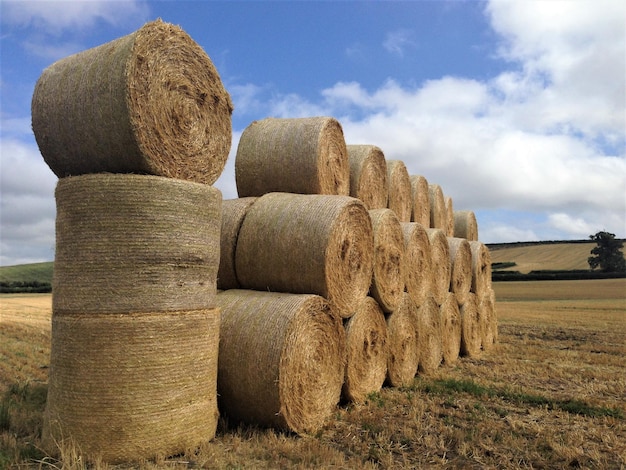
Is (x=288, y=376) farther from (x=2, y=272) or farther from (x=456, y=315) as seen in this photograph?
(x=2, y=272)

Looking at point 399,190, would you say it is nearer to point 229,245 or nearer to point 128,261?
point 229,245

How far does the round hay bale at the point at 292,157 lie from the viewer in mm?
6883

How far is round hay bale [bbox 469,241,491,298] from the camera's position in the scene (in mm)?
11594

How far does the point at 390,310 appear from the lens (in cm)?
758

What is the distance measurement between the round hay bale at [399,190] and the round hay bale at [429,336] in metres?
1.62

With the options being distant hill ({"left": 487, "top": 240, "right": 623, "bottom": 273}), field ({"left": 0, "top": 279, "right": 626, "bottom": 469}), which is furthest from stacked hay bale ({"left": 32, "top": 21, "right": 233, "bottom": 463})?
distant hill ({"left": 487, "top": 240, "right": 623, "bottom": 273})

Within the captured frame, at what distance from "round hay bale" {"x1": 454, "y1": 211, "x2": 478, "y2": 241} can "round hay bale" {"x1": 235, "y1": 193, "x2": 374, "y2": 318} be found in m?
7.85

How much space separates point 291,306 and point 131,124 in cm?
219

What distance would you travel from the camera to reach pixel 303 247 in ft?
18.9

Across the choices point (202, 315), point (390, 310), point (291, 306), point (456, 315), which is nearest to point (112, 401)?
point (202, 315)

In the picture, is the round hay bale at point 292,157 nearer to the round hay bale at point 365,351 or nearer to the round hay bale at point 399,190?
the round hay bale at point 365,351

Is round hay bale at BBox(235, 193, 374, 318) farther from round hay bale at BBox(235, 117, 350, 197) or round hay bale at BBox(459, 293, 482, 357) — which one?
round hay bale at BBox(459, 293, 482, 357)

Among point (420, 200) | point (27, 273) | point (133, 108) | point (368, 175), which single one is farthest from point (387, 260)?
point (27, 273)

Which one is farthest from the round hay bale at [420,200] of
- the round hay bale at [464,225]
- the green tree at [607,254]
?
the green tree at [607,254]
